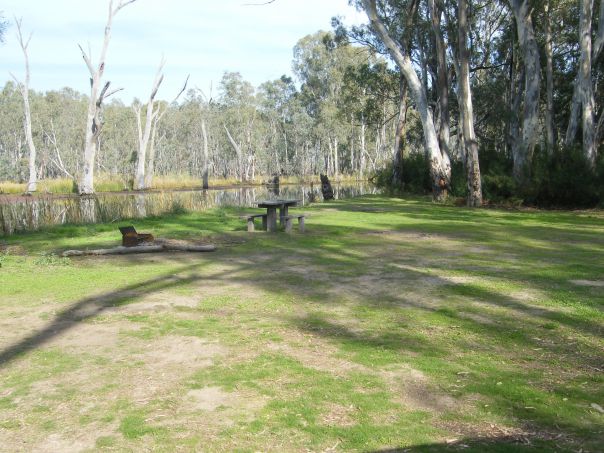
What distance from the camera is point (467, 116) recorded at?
18.0 meters

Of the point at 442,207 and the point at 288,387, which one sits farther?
the point at 442,207

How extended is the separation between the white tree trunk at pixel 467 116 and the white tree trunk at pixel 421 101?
1838mm

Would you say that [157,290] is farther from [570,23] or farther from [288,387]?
[570,23]

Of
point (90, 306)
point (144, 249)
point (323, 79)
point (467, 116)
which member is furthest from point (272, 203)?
point (323, 79)

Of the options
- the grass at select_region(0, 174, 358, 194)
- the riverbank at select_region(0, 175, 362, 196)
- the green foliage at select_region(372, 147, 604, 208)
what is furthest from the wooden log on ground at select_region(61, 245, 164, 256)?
the grass at select_region(0, 174, 358, 194)

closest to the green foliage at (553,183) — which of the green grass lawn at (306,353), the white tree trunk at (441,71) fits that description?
the white tree trunk at (441,71)

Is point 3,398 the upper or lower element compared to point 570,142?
lower

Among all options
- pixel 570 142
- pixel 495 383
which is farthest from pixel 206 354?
pixel 570 142

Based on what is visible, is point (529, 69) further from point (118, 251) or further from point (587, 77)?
point (118, 251)

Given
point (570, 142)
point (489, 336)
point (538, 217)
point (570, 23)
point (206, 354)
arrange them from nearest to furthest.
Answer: point (206, 354) < point (489, 336) < point (538, 217) < point (570, 142) < point (570, 23)

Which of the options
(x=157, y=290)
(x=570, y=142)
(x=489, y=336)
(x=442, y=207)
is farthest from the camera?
(x=570, y=142)

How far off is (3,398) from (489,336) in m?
3.60

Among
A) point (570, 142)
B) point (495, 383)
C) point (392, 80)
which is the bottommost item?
point (495, 383)

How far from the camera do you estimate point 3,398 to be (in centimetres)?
352
